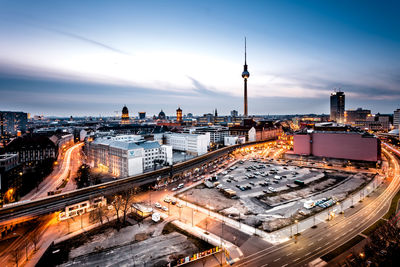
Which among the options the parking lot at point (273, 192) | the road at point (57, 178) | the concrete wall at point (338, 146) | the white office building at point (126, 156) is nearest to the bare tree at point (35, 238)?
the road at point (57, 178)

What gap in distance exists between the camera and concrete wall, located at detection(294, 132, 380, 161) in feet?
171

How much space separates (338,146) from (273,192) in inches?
1307

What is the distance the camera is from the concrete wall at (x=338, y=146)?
171 ft

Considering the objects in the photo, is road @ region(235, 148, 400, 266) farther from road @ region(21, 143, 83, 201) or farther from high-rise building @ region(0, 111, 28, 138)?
high-rise building @ region(0, 111, 28, 138)

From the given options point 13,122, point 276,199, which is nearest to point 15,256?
point 276,199

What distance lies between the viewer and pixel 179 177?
48125mm

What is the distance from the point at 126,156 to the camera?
152 feet

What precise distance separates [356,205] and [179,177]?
33.9 metres

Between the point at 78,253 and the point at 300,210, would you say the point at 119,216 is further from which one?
the point at 300,210

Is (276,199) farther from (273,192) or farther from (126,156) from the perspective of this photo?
(126,156)

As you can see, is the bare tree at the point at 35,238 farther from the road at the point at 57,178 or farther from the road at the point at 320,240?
the road at the point at 320,240

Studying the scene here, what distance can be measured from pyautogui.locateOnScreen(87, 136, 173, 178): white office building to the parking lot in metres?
16.3

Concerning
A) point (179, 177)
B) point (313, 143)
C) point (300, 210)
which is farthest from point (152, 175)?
point (313, 143)

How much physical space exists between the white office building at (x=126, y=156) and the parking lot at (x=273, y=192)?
53.5 feet
